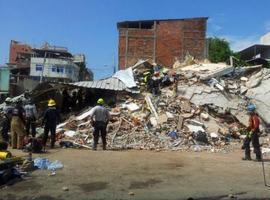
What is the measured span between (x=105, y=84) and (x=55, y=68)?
61386 millimetres

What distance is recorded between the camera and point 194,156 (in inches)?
645

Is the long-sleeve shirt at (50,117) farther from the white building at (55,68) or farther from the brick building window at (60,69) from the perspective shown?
the brick building window at (60,69)

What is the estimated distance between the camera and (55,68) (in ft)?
277

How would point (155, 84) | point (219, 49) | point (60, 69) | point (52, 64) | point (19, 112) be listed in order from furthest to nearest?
1. point (52, 64)
2. point (60, 69)
3. point (219, 49)
4. point (155, 84)
5. point (19, 112)

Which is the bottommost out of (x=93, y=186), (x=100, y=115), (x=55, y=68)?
(x=93, y=186)

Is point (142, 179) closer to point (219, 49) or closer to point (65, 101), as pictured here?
point (65, 101)

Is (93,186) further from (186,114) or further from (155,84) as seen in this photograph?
(155,84)

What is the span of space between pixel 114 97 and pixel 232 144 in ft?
21.3

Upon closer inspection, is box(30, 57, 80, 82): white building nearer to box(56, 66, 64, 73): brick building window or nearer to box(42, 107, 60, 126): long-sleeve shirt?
box(56, 66, 64, 73): brick building window

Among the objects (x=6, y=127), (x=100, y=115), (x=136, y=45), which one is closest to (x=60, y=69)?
(x=136, y=45)

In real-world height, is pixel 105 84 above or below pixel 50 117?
above

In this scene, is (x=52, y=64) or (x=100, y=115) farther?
(x=52, y=64)

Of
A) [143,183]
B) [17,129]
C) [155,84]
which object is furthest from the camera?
[155,84]

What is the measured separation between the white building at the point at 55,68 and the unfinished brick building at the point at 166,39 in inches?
1367
